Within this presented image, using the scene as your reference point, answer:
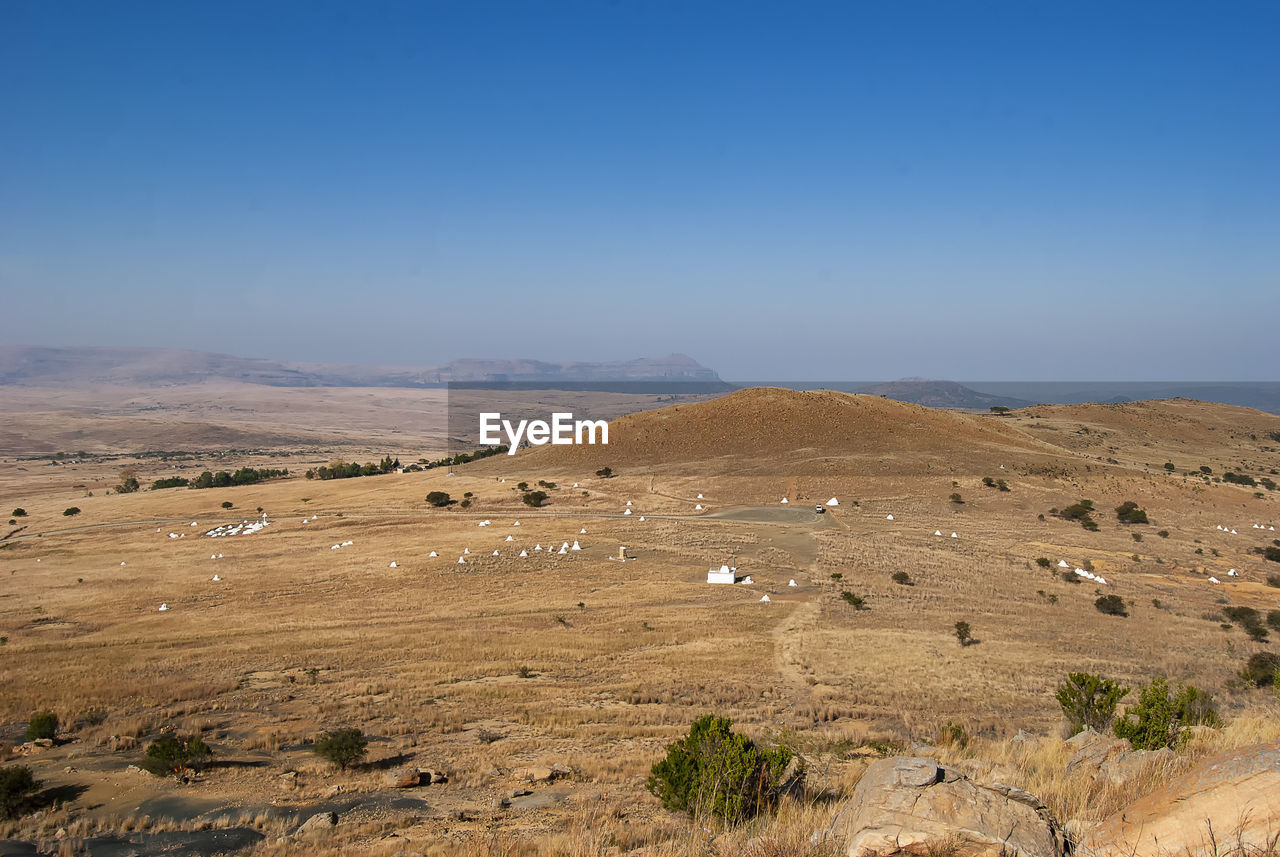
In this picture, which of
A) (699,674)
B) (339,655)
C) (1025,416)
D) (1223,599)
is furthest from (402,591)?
(1025,416)

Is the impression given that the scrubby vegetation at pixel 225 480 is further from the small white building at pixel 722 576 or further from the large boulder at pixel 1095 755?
the large boulder at pixel 1095 755

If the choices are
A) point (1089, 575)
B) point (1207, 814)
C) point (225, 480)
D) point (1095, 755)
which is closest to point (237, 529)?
point (225, 480)

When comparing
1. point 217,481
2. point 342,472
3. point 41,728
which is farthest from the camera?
point 342,472

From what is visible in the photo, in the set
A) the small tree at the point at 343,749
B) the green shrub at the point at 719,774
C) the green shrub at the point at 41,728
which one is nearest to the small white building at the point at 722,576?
the small tree at the point at 343,749

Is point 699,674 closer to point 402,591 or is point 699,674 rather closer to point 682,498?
point 402,591

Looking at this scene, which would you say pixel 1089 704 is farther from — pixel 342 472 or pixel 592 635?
pixel 342 472

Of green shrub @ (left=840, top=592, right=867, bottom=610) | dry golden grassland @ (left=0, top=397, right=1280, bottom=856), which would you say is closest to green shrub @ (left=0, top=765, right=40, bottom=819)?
dry golden grassland @ (left=0, top=397, right=1280, bottom=856)
